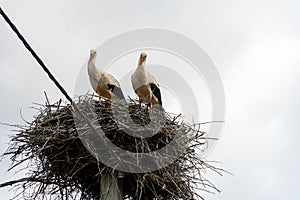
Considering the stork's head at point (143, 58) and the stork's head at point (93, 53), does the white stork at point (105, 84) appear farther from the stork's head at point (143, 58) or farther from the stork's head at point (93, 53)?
the stork's head at point (143, 58)

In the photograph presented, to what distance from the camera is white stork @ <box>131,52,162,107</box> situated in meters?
6.23

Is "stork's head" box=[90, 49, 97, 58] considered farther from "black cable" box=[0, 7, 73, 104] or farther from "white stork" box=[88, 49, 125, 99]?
"black cable" box=[0, 7, 73, 104]

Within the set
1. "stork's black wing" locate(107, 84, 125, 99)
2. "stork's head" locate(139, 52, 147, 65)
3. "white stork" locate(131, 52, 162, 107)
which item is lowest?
"stork's black wing" locate(107, 84, 125, 99)

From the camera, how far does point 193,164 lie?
4.69 meters

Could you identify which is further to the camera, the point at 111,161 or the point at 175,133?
the point at 175,133

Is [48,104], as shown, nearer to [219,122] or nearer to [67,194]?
[67,194]

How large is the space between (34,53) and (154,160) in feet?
4.93

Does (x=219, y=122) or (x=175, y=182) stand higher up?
(x=219, y=122)

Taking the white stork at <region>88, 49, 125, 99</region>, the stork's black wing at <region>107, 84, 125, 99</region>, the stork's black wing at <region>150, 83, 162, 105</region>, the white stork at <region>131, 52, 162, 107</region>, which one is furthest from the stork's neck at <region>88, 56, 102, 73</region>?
the stork's black wing at <region>150, 83, 162, 105</region>

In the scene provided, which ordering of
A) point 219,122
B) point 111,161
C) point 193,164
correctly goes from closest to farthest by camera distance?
point 111,161, point 193,164, point 219,122

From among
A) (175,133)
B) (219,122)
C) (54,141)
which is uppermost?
(219,122)

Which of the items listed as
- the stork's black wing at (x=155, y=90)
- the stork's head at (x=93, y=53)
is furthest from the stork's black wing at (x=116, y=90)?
the stork's head at (x=93, y=53)

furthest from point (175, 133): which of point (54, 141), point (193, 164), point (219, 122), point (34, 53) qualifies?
point (34, 53)

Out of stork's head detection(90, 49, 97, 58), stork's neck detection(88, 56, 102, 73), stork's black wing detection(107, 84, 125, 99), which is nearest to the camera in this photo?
stork's black wing detection(107, 84, 125, 99)
